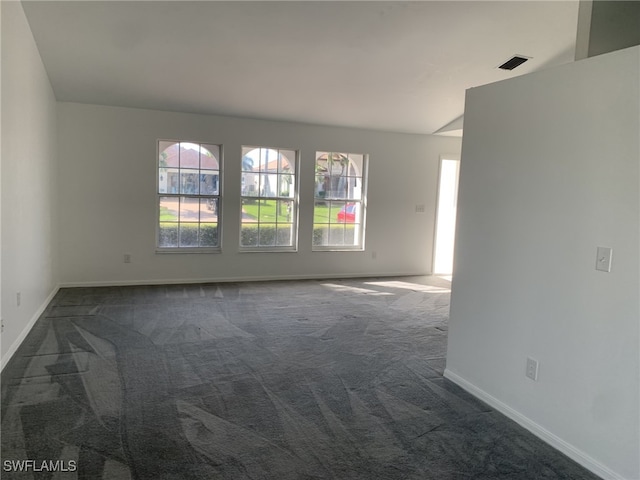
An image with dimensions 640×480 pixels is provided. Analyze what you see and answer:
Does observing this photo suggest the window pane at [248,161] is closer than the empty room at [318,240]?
No

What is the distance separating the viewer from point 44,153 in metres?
4.76

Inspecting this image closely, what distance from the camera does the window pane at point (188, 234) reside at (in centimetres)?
629

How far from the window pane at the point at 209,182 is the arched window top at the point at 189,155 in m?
0.07

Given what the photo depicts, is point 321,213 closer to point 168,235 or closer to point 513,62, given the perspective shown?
point 168,235

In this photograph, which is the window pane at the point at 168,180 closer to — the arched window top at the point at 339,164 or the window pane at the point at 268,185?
the window pane at the point at 268,185

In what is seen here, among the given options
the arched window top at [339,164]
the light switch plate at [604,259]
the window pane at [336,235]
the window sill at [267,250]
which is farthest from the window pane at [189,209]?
the light switch plate at [604,259]

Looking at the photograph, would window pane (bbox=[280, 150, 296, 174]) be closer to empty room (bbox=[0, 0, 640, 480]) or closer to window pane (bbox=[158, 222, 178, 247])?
empty room (bbox=[0, 0, 640, 480])

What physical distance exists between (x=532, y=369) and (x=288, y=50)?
11.7 feet

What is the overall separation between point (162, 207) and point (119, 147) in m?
0.94

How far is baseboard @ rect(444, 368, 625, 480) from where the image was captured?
88.1 inches

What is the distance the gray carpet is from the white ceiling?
2616mm

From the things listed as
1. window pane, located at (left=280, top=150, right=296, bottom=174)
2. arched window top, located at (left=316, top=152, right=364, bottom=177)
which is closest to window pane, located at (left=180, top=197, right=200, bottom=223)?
window pane, located at (left=280, top=150, right=296, bottom=174)

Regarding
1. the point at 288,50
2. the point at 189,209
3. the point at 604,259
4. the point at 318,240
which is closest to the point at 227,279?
the point at 189,209

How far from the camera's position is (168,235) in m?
6.24
